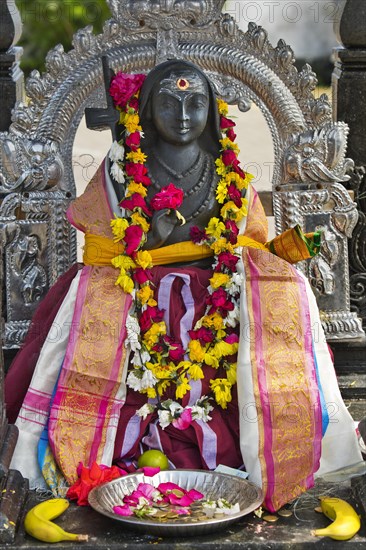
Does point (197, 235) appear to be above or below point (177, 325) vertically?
above

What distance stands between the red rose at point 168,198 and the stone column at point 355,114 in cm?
148

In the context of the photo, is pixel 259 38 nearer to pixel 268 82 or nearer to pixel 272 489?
pixel 268 82

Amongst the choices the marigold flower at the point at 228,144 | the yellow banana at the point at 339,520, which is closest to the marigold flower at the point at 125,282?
the marigold flower at the point at 228,144

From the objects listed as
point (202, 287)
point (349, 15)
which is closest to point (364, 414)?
point (202, 287)

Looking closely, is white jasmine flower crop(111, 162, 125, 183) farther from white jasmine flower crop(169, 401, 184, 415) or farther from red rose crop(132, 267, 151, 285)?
white jasmine flower crop(169, 401, 184, 415)

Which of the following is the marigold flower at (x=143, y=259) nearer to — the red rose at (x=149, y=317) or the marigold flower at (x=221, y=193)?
the red rose at (x=149, y=317)

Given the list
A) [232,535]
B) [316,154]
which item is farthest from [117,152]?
[232,535]

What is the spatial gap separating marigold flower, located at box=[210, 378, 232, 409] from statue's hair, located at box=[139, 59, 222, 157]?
1.03 m

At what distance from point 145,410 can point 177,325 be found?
0.39m

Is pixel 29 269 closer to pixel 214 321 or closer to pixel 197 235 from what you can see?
pixel 197 235

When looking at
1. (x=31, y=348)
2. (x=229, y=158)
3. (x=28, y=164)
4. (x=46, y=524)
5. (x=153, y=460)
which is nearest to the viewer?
(x=46, y=524)

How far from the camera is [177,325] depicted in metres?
5.65

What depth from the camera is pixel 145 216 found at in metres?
5.68

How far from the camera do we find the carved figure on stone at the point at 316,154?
6.47 m
